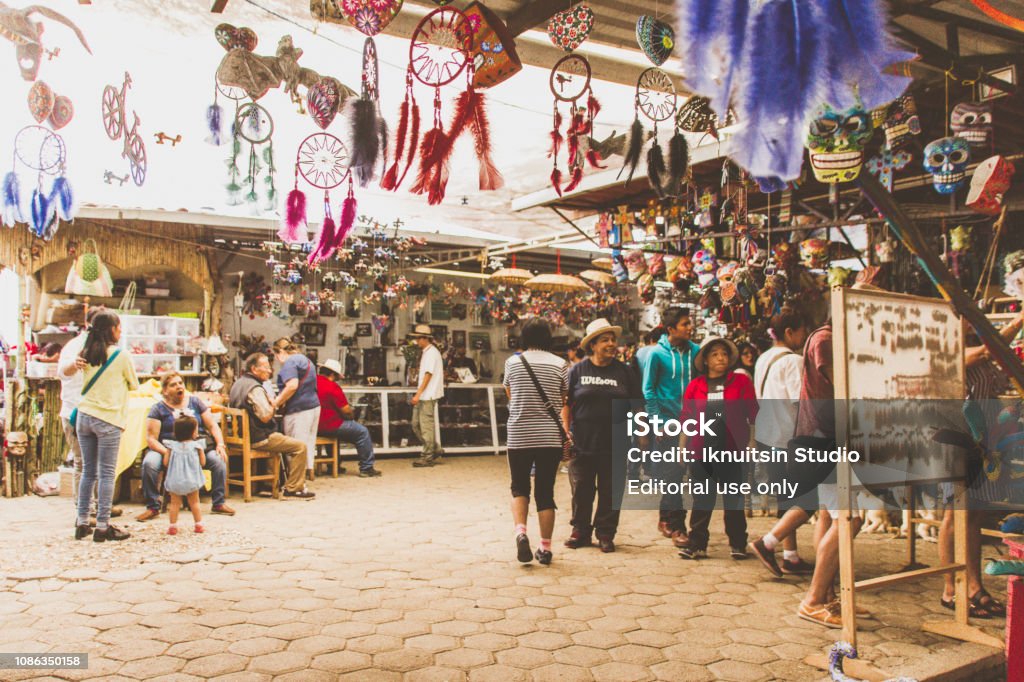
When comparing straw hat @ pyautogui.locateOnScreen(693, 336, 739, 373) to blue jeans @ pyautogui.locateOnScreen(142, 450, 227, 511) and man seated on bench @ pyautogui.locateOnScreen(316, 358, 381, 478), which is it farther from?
man seated on bench @ pyautogui.locateOnScreen(316, 358, 381, 478)

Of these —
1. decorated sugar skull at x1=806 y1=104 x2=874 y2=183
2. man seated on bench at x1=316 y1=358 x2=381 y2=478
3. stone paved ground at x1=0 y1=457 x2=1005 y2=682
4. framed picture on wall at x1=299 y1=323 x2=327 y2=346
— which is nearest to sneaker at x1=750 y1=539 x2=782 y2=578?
stone paved ground at x1=0 y1=457 x2=1005 y2=682

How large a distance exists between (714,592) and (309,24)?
14.0 feet

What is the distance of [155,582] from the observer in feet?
14.0

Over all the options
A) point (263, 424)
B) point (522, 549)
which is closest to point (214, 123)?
point (522, 549)

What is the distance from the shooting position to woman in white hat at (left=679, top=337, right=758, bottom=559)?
16.2 feet

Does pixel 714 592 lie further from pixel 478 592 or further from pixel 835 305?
pixel 835 305

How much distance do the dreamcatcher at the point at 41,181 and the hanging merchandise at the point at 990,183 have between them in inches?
235

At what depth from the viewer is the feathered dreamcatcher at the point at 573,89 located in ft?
12.7

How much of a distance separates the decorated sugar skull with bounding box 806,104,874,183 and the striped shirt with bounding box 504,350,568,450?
2004 millimetres

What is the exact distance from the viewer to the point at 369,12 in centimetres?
344

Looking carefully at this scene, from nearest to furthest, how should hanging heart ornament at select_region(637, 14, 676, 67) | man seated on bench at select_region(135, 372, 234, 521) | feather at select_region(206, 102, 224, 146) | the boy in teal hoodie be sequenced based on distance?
hanging heart ornament at select_region(637, 14, 676, 67), feather at select_region(206, 102, 224, 146), the boy in teal hoodie, man seated on bench at select_region(135, 372, 234, 521)

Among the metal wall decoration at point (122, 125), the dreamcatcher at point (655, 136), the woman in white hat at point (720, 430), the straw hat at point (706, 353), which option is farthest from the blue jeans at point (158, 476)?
the dreamcatcher at point (655, 136)

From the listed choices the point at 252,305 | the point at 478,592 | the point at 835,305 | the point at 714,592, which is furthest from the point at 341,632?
the point at 252,305

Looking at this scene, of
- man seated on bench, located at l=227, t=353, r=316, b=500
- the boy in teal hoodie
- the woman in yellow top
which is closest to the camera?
the woman in yellow top
